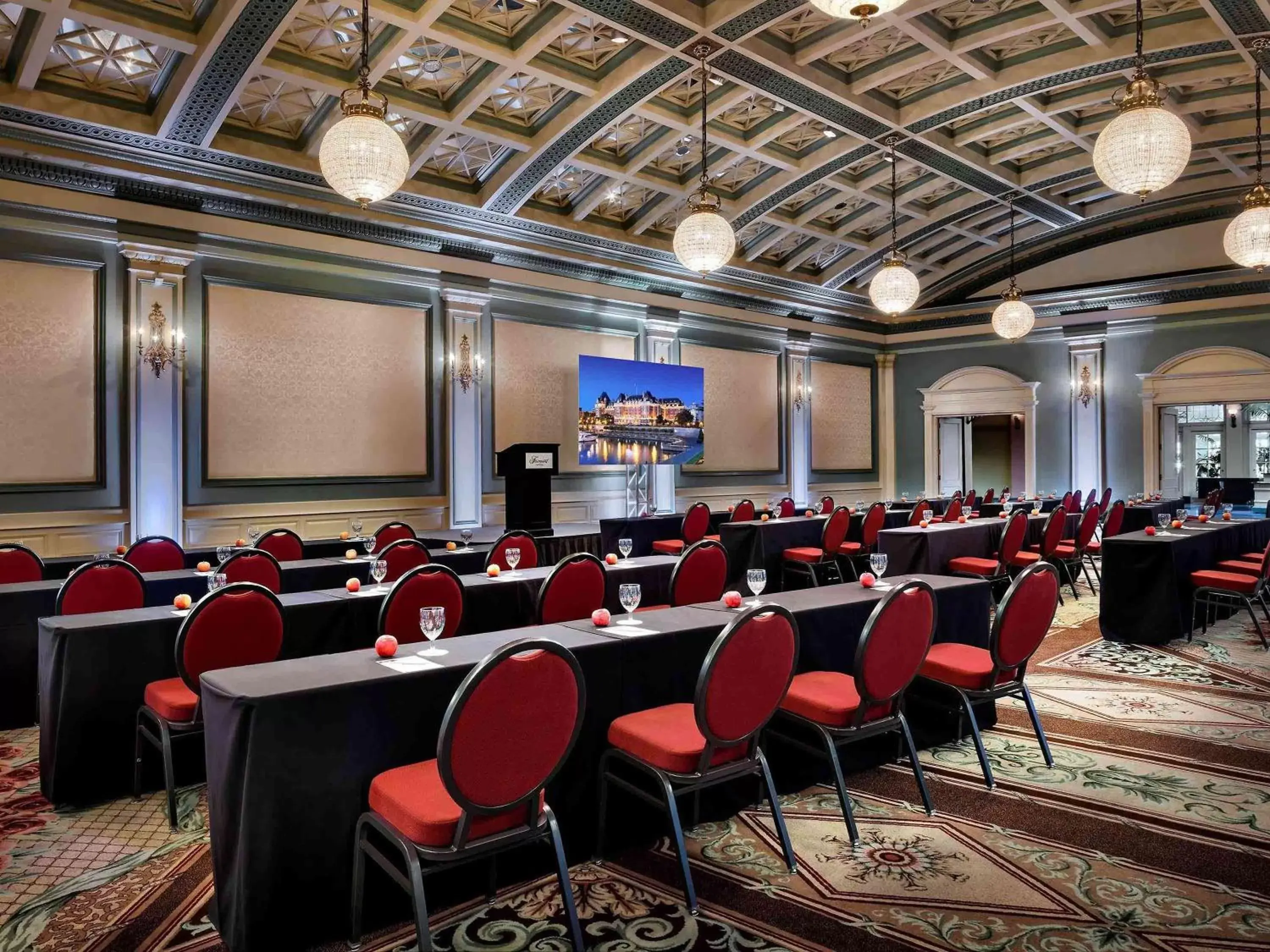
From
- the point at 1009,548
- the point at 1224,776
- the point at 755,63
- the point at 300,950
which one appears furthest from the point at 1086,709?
the point at 755,63

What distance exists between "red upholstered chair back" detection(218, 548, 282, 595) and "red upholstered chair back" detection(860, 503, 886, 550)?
574cm

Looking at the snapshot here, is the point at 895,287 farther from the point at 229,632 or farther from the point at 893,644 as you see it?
the point at 229,632

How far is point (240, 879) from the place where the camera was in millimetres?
2248

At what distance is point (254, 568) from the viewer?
4633 mm

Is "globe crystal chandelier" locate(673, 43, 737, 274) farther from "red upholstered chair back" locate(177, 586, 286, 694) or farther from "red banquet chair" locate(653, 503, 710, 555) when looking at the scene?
"red upholstered chair back" locate(177, 586, 286, 694)

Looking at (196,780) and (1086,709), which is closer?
(196,780)

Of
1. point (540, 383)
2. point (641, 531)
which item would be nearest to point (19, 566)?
point (641, 531)

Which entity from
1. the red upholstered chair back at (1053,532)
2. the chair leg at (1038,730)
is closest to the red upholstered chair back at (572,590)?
the chair leg at (1038,730)

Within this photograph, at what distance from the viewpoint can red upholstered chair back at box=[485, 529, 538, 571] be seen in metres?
5.44

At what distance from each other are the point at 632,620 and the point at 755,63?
19.9ft

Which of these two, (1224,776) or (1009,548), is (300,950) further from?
(1009,548)

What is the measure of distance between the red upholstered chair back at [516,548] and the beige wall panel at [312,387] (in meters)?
3.58

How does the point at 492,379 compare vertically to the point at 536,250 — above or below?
below

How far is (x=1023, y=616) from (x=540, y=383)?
7.87 m
